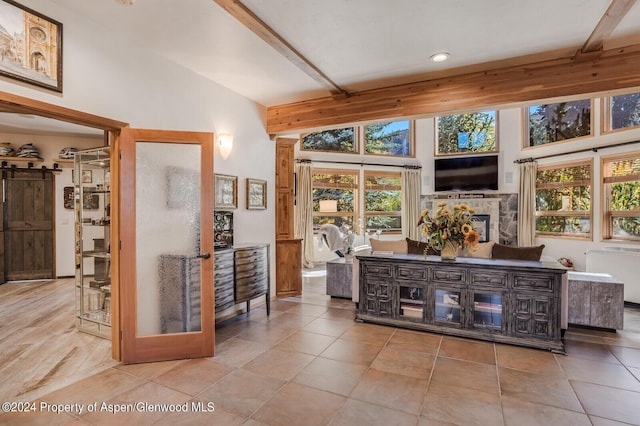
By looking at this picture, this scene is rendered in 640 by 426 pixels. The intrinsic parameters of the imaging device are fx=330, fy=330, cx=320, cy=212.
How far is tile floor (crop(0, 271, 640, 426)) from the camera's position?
215cm

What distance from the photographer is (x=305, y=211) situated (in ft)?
25.6

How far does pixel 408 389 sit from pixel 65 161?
713cm

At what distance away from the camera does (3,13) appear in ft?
7.02

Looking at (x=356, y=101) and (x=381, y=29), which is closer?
(x=381, y=29)

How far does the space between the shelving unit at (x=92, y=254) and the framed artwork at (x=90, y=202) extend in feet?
0.09

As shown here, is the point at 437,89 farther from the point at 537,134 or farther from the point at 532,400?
the point at 537,134

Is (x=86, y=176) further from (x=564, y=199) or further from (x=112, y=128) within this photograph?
(x=564, y=199)

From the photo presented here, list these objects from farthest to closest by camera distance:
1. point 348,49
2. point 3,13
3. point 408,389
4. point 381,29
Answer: point 348,49 → point 381,29 → point 408,389 → point 3,13

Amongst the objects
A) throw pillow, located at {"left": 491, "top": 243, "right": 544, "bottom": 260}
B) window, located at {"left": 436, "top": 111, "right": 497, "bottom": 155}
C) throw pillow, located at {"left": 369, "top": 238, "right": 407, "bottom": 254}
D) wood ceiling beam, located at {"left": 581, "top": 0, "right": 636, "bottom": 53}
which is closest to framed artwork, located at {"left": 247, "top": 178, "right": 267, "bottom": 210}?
throw pillow, located at {"left": 369, "top": 238, "right": 407, "bottom": 254}

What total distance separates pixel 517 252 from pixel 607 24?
7.79ft

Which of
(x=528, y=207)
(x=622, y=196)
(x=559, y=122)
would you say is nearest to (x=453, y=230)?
(x=622, y=196)

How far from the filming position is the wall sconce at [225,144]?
403cm

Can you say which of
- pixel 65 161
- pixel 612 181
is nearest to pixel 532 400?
pixel 612 181

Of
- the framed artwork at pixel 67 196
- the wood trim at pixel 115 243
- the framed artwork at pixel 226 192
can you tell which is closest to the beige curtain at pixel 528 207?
the framed artwork at pixel 226 192
